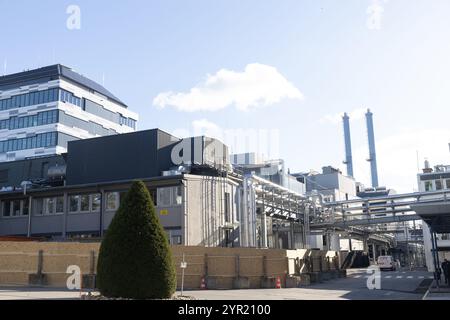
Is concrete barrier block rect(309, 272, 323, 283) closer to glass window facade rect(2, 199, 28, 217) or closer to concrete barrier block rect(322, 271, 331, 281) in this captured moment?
concrete barrier block rect(322, 271, 331, 281)

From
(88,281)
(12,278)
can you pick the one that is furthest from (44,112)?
(88,281)

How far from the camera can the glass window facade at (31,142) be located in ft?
270

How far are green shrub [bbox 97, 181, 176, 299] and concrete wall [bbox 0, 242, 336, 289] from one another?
9.51 metres

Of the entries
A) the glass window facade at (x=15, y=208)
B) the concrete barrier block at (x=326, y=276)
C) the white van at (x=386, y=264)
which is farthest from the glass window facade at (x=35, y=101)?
the concrete barrier block at (x=326, y=276)

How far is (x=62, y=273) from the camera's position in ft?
77.8

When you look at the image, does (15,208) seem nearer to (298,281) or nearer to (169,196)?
(169,196)

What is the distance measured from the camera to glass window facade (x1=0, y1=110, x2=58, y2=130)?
83.1 m

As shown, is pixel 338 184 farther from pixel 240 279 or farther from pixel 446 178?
pixel 240 279

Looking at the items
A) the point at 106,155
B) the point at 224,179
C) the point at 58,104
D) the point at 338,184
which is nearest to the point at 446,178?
the point at 338,184

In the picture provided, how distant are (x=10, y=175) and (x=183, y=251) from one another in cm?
2489

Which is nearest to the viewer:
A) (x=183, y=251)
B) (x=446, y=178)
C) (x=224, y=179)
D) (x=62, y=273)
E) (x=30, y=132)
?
(x=62, y=273)

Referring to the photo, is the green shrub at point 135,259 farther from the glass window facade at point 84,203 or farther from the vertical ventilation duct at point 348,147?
the vertical ventilation duct at point 348,147

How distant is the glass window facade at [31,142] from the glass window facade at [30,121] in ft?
7.03
